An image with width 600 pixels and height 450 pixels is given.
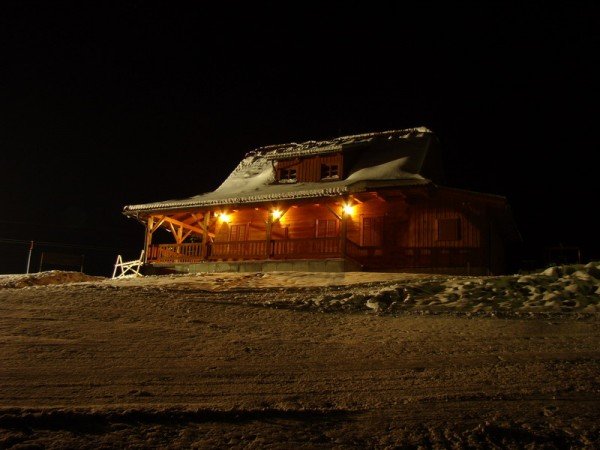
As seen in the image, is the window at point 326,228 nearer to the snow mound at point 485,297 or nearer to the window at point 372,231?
the window at point 372,231

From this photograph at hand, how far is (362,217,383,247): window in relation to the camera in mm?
20297

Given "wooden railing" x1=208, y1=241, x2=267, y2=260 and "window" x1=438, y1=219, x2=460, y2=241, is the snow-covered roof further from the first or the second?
"window" x1=438, y1=219, x2=460, y2=241

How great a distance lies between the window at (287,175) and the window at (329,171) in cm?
140

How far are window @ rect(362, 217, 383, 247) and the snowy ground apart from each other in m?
10.3

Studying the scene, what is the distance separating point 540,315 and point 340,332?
342cm

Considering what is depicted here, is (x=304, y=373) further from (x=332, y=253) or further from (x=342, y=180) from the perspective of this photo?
(x=342, y=180)

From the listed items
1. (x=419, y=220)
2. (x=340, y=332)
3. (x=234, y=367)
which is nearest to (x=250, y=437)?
(x=234, y=367)

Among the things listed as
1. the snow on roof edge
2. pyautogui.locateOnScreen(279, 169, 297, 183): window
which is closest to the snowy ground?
the snow on roof edge

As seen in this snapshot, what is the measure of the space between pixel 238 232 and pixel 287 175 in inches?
142

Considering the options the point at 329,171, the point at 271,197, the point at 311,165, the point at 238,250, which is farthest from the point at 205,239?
the point at 329,171

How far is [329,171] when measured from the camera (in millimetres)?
23609

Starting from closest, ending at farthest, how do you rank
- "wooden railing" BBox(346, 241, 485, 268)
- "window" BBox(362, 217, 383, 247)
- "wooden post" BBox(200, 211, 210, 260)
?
1. "wooden railing" BBox(346, 241, 485, 268)
2. "window" BBox(362, 217, 383, 247)
3. "wooden post" BBox(200, 211, 210, 260)

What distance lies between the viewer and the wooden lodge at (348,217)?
18.6 meters

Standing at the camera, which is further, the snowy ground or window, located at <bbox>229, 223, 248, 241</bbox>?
window, located at <bbox>229, 223, 248, 241</bbox>
